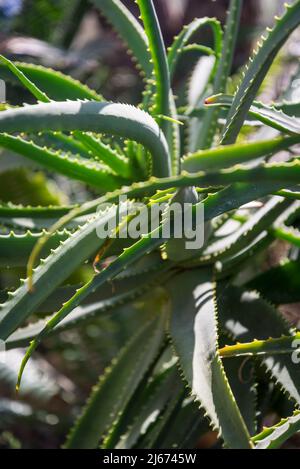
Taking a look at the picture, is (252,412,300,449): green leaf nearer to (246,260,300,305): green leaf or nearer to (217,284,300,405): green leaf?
(217,284,300,405): green leaf

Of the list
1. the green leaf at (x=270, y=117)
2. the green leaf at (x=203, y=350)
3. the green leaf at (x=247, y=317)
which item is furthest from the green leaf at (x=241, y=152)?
the green leaf at (x=247, y=317)

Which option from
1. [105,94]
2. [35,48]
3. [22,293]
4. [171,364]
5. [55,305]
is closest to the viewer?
[22,293]

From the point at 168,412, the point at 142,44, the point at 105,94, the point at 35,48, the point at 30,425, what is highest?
the point at 142,44

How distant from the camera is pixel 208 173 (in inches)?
22.5

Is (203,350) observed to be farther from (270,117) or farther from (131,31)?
(131,31)

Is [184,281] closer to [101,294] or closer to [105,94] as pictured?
[101,294]

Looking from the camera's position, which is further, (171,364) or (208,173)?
(171,364)

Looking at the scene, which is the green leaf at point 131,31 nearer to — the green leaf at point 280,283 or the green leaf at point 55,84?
the green leaf at point 55,84

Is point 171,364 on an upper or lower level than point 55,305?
lower

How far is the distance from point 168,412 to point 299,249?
0.34m

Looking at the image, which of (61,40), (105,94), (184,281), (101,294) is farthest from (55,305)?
(61,40)

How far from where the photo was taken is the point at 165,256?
0.88 metres

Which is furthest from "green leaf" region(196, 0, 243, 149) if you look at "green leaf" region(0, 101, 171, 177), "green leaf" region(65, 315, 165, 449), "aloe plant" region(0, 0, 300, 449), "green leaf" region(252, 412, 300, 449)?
"green leaf" region(252, 412, 300, 449)

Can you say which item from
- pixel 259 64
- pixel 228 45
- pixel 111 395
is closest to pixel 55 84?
pixel 228 45
